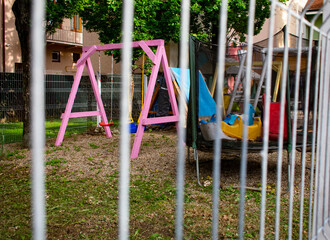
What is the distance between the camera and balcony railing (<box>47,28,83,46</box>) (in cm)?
1542

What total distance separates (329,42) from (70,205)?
89.7 inches

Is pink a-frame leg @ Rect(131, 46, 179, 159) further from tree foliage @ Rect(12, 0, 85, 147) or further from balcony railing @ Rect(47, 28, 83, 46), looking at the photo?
balcony railing @ Rect(47, 28, 83, 46)

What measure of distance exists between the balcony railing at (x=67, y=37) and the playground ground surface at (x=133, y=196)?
11263 millimetres

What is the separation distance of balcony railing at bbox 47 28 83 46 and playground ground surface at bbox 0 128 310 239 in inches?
443

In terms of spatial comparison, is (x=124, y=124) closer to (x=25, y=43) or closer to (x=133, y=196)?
(x=133, y=196)

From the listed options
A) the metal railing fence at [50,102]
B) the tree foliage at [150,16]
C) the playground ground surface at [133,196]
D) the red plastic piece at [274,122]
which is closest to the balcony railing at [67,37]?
the tree foliage at [150,16]

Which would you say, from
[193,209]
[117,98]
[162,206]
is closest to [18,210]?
[162,206]

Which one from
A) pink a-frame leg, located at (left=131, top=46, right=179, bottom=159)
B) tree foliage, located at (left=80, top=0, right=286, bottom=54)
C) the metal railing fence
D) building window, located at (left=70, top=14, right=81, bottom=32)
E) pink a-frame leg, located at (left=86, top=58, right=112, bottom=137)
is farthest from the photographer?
building window, located at (left=70, top=14, right=81, bottom=32)

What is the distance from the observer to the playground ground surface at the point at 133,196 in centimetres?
235

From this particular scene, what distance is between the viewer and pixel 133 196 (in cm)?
310

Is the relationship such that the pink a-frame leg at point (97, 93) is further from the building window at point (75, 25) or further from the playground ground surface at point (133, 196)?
the building window at point (75, 25)

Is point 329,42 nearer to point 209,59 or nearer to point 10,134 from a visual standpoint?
point 209,59

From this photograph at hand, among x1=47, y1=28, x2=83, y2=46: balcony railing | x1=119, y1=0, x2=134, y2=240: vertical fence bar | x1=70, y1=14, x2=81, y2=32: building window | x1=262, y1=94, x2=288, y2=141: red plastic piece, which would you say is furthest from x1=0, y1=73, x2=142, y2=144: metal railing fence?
x1=70, y1=14, x2=81, y2=32: building window

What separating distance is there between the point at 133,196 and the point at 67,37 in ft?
46.9
